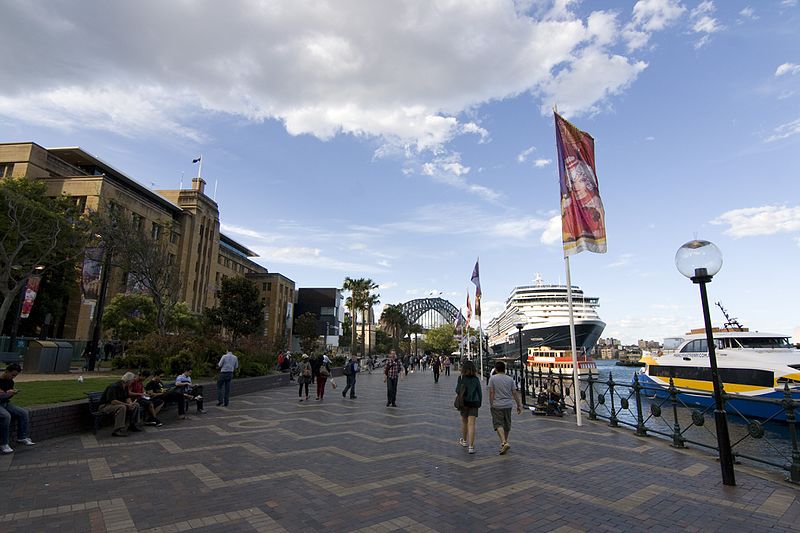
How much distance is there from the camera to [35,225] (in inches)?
1065

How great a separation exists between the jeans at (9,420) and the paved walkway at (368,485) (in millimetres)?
382

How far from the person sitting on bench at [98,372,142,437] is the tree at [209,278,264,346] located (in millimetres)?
18597

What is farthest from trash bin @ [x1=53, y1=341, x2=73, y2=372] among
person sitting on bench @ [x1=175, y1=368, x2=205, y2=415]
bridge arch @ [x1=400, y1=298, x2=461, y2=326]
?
bridge arch @ [x1=400, y1=298, x2=461, y2=326]

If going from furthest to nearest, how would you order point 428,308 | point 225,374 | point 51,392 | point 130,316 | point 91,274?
point 428,308 → point 130,316 → point 91,274 → point 225,374 → point 51,392

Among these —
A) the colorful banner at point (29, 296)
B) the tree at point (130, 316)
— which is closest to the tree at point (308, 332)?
the tree at point (130, 316)

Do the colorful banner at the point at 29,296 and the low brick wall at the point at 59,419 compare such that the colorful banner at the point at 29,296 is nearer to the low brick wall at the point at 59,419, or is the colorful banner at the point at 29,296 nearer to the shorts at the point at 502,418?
the low brick wall at the point at 59,419

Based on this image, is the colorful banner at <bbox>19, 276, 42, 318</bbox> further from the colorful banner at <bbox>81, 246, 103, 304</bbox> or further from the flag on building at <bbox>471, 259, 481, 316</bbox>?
the flag on building at <bbox>471, 259, 481, 316</bbox>

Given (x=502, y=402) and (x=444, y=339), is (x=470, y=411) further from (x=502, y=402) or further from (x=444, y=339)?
(x=444, y=339)

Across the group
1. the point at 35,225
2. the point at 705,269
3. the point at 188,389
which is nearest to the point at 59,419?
the point at 188,389

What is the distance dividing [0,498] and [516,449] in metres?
7.63

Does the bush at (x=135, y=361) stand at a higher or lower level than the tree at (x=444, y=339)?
lower

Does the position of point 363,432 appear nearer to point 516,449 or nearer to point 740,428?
point 516,449

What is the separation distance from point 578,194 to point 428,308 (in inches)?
6084

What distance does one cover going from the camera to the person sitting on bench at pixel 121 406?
27.7ft
